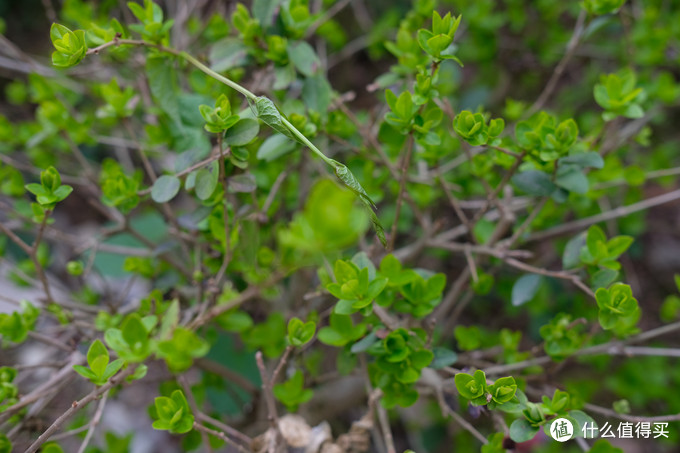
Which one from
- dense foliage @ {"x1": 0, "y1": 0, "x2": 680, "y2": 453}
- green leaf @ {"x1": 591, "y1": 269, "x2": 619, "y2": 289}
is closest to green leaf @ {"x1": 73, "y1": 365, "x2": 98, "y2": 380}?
dense foliage @ {"x1": 0, "y1": 0, "x2": 680, "y2": 453}

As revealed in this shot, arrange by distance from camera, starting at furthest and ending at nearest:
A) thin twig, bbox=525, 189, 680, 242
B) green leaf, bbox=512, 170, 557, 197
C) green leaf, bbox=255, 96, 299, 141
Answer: thin twig, bbox=525, 189, 680, 242
green leaf, bbox=512, 170, 557, 197
green leaf, bbox=255, 96, 299, 141

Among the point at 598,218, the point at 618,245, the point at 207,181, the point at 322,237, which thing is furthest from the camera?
the point at 598,218

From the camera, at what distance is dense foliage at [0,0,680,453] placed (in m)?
0.69

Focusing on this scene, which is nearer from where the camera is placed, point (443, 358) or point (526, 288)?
point (443, 358)

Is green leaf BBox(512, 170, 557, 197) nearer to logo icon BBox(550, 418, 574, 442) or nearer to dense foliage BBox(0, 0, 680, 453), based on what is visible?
dense foliage BBox(0, 0, 680, 453)

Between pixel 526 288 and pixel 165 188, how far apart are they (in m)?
0.63

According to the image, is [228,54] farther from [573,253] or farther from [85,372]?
[573,253]

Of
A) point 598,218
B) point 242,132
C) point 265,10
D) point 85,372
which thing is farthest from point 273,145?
point 598,218

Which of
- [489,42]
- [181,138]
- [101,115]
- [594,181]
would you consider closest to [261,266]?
[181,138]

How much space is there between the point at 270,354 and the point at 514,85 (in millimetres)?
1379

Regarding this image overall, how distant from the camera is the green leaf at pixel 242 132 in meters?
0.67

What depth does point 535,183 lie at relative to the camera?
84 centimetres

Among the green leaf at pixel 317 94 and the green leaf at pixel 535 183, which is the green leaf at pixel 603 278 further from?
the green leaf at pixel 317 94

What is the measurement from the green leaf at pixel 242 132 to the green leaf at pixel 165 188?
0.37 ft
